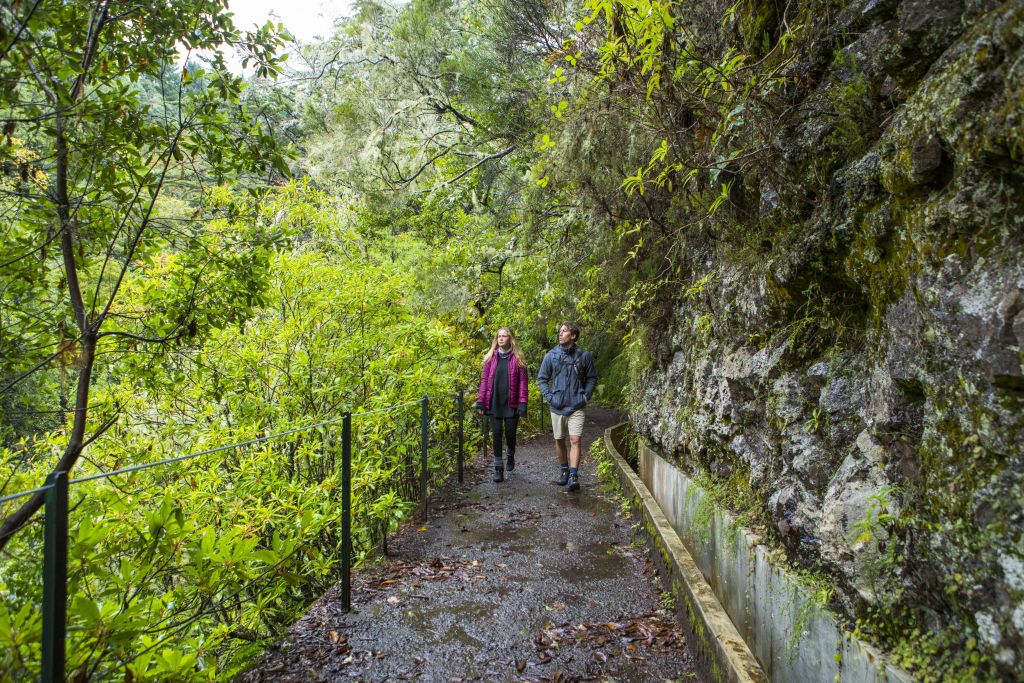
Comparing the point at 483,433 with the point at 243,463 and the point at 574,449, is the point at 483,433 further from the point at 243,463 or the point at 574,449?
the point at 243,463

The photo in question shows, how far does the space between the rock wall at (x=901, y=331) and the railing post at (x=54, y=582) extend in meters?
2.74

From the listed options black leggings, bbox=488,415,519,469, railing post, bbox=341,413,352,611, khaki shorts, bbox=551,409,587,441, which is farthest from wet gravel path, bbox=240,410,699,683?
black leggings, bbox=488,415,519,469

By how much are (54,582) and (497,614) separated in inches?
122

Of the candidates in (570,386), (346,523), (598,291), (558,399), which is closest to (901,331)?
(346,523)

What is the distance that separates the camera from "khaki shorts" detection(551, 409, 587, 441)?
786cm

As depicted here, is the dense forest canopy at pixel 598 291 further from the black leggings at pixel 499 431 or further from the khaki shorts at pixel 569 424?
the black leggings at pixel 499 431

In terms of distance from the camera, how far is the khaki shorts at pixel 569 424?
786cm

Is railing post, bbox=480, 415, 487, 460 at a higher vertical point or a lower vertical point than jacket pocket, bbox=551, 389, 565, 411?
lower

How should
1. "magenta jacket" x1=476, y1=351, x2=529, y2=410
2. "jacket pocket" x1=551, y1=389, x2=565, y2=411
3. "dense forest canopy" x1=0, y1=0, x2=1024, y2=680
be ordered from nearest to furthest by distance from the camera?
"dense forest canopy" x1=0, y1=0, x2=1024, y2=680, "jacket pocket" x1=551, y1=389, x2=565, y2=411, "magenta jacket" x1=476, y1=351, x2=529, y2=410

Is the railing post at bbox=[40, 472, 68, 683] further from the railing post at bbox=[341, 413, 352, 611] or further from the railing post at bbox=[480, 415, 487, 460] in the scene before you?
the railing post at bbox=[480, 415, 487, 460]

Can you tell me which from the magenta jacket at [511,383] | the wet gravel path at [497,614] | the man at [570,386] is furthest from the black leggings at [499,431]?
the wet gravel path at [497,614]

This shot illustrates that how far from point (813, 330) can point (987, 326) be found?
5.02 ft

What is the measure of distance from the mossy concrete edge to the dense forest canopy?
659 millimetres

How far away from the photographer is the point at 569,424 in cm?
794
